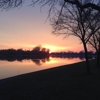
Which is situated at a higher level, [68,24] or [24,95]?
[68,24]

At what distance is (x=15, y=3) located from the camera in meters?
5.81

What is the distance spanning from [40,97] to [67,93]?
1442 mm

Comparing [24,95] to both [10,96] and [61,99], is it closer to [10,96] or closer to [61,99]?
[10,96]

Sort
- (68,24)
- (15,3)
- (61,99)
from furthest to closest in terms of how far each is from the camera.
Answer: (68,24) → (61,99) → (15,3)

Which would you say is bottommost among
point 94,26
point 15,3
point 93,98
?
point 93,98

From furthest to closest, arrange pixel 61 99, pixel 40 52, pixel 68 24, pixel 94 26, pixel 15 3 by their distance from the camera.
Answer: pixel 40 52 < pixel 94 26 < pixel 68 24 < pixel 61 99 < pixel 15 3

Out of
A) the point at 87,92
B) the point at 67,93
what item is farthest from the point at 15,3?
the point at 87,92

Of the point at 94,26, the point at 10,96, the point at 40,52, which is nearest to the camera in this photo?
the point at 10,96

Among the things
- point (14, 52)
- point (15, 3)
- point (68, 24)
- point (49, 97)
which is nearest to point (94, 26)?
point (68, 24)

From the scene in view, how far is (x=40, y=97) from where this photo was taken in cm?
802

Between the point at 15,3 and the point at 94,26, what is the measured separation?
1372 cm

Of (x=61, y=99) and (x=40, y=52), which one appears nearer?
(x=61, y=99)

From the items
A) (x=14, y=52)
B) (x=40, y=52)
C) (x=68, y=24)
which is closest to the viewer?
(x=68, y=24)

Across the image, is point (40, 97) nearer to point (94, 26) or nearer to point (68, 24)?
point (68, 24)
